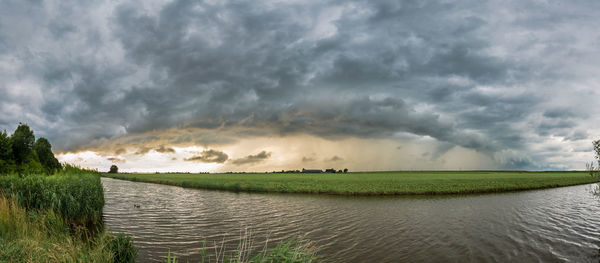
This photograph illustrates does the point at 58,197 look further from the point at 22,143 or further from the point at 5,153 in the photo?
the point at 22,143

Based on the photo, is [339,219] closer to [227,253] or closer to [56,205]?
[227,253]

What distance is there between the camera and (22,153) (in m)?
41.4

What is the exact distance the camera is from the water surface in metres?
11.6

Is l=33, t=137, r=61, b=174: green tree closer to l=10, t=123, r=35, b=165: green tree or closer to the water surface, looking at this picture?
l=10, t=123, r=35, b=165: green tree

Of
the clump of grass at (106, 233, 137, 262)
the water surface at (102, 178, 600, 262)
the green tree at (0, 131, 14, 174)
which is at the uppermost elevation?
the green tree at (0, 131, 14, 174)

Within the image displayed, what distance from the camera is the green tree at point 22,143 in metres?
40.3

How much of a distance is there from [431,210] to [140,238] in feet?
67.5

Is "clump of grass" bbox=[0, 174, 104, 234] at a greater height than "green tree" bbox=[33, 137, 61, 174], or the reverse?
"green tree" bbox=[33, 137, 61, 174]

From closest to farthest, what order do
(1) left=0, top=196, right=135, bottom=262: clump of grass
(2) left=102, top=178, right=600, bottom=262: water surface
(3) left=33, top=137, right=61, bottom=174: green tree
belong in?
(1) left=0, top=196, right=135, bottom=262: clump of grass < (2) left=102, top=178, right=600, bottom=262: water surface < (3) left=33, top=137, right=61, bottom=174: green tree

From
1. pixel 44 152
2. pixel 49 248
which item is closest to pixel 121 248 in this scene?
pixel 49 248

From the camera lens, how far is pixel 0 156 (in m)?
30.7

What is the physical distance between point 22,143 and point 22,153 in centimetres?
193

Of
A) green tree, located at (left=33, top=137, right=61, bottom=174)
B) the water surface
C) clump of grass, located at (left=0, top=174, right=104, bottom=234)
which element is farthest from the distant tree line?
the water surface

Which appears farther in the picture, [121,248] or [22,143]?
[22,143]
